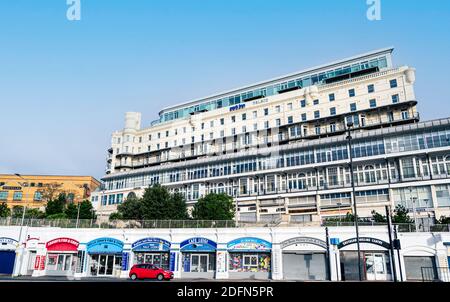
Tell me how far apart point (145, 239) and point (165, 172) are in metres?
38.2

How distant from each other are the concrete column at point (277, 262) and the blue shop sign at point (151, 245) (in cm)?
1156

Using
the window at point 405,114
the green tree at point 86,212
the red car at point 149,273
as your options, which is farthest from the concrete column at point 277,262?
the green tree at point 86,212

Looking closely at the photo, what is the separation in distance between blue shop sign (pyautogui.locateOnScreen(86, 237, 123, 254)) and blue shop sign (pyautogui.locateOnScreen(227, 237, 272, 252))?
12.8 m

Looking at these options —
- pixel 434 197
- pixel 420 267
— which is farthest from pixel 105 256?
pixel 434 197

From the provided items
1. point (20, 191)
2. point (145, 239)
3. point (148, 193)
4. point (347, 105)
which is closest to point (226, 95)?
point (347, 105)

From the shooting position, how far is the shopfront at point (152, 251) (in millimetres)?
37562

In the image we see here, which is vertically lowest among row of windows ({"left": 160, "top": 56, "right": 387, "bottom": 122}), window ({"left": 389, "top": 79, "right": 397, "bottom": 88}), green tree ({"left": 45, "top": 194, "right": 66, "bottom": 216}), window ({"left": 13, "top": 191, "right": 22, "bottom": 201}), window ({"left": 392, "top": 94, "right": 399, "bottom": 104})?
green tree ({"left": 45, "top": 194, "right": 66, "bottom": 216})

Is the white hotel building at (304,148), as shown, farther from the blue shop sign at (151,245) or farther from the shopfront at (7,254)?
the shopfront at (7,254)

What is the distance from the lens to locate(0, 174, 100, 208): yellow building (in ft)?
326

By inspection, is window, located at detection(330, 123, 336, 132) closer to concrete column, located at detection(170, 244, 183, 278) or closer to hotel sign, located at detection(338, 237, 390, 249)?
hotel sign, located at detection(338, 237, 390, 249)

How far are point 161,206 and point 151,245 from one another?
12949 mm

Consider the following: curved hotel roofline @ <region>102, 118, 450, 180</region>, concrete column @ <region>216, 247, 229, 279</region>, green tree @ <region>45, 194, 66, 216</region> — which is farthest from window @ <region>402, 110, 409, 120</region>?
green tree @ <region>45, 194, 66, 216</region>

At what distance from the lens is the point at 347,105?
214 ft
